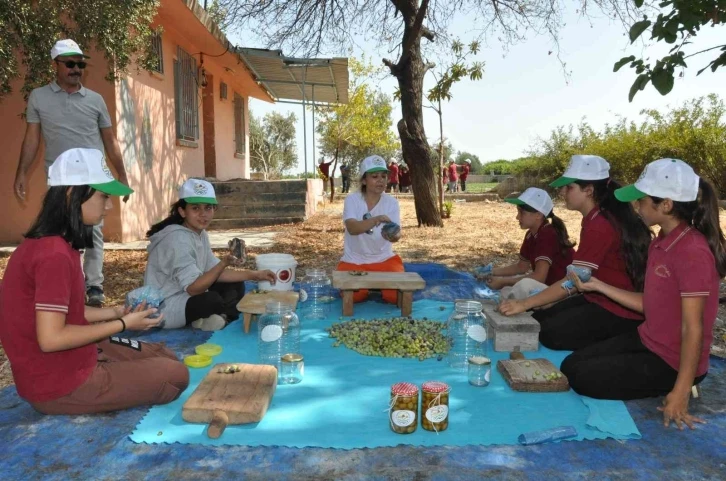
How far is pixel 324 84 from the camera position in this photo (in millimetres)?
14906

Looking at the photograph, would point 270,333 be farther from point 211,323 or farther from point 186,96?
point 186,96

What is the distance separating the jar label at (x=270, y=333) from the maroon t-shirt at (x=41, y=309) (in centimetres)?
111

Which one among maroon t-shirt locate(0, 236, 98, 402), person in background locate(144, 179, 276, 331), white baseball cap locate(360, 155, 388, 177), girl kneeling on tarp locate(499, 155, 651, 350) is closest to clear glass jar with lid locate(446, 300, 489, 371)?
girl kneeling on tarp locate(499, 155, 651, 350)

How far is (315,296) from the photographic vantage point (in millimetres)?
5664

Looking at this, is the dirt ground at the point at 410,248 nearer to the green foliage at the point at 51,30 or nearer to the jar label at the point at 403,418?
the green foliage at the point at 51,30

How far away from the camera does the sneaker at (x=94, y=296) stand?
5066 mm

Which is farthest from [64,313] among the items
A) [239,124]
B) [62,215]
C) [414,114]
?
[239,124]

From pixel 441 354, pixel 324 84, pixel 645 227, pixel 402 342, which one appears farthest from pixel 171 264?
pixel 324 84

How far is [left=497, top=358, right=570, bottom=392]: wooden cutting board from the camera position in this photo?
130 inches

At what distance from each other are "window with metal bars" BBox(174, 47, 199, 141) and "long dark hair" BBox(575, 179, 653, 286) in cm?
932

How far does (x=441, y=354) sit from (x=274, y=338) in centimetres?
→ 118

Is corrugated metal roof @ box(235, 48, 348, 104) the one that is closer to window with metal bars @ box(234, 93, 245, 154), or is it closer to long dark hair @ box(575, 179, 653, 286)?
window with metal bars @ box(234, 93, 245, 154)

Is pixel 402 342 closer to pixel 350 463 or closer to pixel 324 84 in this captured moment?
pixel 350 463

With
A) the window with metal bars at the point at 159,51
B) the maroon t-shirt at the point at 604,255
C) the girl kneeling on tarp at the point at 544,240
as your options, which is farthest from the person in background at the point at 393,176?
the maroon t-shirt at the point at 604,255
